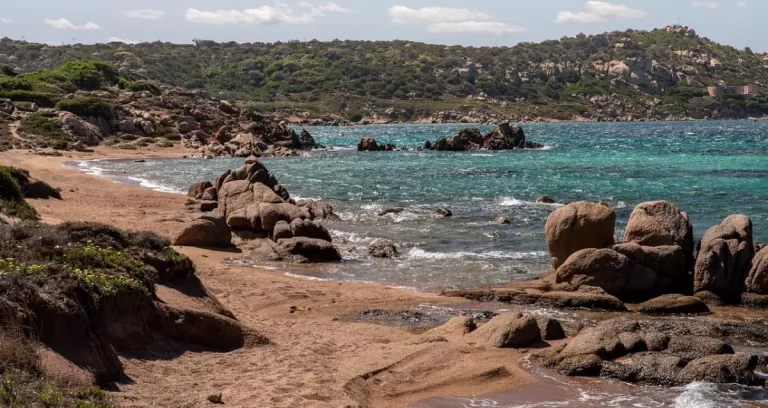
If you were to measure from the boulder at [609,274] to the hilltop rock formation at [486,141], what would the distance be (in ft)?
204

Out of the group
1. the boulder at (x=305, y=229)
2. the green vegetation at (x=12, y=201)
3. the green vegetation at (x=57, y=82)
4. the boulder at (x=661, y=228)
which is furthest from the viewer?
the green vegetation at (x=57, y=82)

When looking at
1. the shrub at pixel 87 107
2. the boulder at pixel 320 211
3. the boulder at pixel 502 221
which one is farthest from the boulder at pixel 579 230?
the shrub at pixel 87 107

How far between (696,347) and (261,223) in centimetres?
1711

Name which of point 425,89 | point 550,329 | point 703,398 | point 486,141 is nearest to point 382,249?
point 550,329

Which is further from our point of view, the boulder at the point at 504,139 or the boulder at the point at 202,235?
the boulder at the point at 504,139

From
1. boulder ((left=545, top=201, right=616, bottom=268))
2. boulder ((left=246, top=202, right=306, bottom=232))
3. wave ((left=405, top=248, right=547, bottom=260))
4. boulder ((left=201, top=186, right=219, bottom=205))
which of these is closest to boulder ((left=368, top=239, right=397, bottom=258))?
wave ((left=405, top=248, right=547, bottom=260))

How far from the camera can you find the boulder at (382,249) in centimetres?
2527

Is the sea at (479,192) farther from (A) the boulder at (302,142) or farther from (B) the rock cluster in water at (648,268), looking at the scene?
(A) the boulder at (302,142)

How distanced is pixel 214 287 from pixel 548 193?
28.0 m

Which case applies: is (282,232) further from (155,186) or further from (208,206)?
(155,186)

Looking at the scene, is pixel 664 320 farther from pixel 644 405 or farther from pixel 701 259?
pixel 644 405

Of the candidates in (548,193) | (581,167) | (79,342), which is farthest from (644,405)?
(581,167)

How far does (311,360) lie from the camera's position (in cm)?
1359

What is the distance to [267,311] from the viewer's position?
17625 mm
